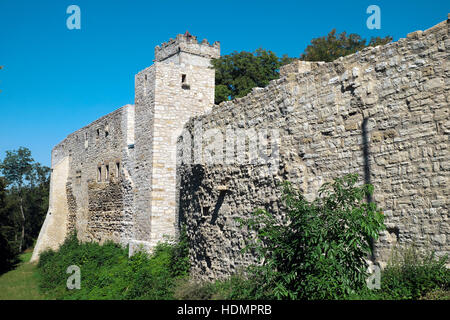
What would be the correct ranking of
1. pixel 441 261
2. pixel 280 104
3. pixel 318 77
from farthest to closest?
pixel 280 104, pixel 318 77, pixel 441 261

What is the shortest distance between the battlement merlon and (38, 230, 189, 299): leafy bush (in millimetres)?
28141

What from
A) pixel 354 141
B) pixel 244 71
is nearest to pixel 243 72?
pixel 244 71

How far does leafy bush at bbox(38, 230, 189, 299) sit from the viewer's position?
32.7ft

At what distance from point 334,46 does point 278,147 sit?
15835mm

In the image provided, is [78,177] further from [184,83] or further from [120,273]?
[120,273]

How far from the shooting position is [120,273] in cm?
1174

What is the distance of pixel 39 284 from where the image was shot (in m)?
15.2

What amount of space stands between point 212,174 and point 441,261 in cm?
577

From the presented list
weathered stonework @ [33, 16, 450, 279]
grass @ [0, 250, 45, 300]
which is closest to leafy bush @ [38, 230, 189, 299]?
grass @ [0, 250, 45, 300]

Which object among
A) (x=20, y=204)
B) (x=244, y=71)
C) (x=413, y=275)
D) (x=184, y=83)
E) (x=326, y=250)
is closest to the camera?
(x=413, y=275)

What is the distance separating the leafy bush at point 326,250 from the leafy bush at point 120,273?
4237 millimetres

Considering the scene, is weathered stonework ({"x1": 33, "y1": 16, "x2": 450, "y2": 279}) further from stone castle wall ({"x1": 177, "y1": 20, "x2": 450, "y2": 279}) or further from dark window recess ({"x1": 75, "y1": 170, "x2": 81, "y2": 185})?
dark window recess ({"x1": 75, "y1": 170, "x2": 81, "y2": 185})
